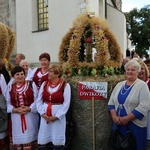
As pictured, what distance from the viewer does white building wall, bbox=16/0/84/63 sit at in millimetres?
13078

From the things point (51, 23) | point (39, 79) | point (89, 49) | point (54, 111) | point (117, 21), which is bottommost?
point (54, 111)

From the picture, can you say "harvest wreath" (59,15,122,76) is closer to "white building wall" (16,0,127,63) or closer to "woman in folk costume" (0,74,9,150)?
"woman in folk costume" (0,74,9,150)

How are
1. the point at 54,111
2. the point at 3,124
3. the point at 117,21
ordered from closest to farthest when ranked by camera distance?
the point at 54,111
the point at 3,124
the point at 117,21

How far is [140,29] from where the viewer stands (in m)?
40.2

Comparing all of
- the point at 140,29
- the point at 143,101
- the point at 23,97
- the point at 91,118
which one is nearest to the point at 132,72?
→ the point at 143,101

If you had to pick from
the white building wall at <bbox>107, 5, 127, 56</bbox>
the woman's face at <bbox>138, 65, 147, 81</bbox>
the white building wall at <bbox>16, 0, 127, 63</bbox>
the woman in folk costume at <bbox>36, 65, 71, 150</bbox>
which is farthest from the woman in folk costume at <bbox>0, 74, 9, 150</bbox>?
the white building wall at <bbox>107, 5, 127, 56</bbox>

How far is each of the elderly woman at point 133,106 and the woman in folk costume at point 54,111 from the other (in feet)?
2.73

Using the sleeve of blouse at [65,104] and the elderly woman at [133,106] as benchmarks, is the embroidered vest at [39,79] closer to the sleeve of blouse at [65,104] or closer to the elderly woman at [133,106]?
the sleeve of blouse at [65,104]

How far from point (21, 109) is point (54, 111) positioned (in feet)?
1.84

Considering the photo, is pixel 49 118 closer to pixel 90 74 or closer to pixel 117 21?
pixel 90 74

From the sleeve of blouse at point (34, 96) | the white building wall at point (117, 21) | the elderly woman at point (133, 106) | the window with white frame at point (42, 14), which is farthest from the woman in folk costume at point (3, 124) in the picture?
the white building wall at point (117, 21)

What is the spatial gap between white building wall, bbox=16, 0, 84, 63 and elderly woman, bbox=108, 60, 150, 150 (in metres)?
8.91

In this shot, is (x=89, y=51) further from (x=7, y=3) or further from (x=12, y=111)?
(x=7, y=3)

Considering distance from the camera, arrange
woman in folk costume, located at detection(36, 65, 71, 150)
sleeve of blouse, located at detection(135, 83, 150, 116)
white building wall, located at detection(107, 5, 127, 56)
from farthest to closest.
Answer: white building wall, located at detection(107, 5, 127, 56) → woman in folk costume, located at detection(36, 65, 71, 150) → sleeve of blouse, located at detection(135, 83, 150, 116)
